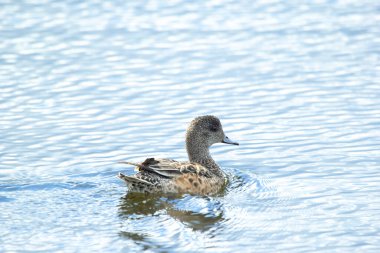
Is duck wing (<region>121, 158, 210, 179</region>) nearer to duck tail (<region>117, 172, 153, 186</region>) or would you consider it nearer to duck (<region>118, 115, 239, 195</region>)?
duck (<region>118, 115, 239, 195</region>)

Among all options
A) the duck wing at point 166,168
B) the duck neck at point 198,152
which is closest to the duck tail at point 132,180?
the duck wing at point 166,168

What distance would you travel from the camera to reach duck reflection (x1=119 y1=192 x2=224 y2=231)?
34.4 feet

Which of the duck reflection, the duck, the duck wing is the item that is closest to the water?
the duck reflection

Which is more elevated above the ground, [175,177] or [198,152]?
[198,152]

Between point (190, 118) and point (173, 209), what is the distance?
3.13m

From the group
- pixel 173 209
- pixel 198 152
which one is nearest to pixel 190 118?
pixel 198 152

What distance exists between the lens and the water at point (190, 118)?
10148mm

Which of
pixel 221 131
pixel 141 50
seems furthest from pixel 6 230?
pixel 141 50

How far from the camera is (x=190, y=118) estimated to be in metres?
14.0

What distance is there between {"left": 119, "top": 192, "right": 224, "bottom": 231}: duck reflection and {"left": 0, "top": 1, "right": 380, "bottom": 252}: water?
0.11 ft

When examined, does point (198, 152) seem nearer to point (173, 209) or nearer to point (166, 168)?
point (166, 168)

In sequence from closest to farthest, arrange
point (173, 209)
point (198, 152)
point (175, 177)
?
point (173, 209) → point (175, 177) → point (198, 152)

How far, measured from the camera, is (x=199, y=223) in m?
10.4

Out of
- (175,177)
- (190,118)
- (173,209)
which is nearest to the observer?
(173,209)
